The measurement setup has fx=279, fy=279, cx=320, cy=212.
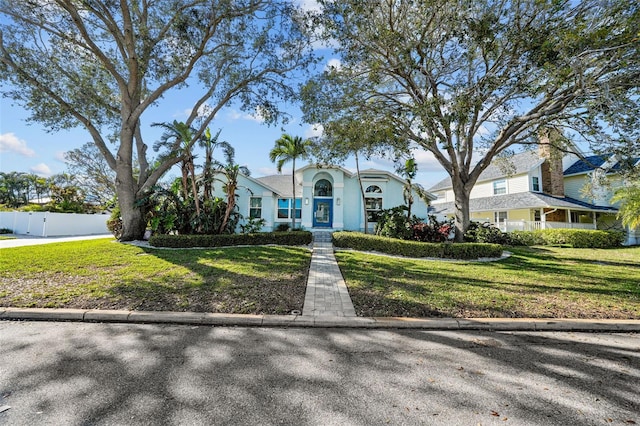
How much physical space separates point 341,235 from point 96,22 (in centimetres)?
1526

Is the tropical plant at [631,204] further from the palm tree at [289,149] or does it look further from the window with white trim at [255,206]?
the window with white trim at [255,206]

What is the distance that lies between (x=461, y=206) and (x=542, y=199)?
1139cm

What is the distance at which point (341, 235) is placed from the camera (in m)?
14.3

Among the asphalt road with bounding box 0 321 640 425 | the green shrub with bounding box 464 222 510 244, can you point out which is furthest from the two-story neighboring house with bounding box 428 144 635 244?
the asphalt road with bounding box 0 321 640 425

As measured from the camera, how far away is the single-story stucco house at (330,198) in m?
20.0

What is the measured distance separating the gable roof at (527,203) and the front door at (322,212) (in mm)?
11663

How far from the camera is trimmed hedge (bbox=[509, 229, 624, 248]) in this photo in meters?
17.8

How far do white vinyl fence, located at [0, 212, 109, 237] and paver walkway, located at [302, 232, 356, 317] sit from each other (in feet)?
63.4

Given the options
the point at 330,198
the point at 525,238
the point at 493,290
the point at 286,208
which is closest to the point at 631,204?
the point at 525,238

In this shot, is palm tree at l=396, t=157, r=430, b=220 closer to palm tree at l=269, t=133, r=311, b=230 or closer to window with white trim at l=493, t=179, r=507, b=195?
palm tree at l=269, t=133, r=311, b=230

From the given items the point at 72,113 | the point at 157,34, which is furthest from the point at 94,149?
the point at 157,34

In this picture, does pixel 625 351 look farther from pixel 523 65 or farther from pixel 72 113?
pixel 72 113

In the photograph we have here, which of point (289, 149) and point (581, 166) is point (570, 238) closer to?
point (581, 166)

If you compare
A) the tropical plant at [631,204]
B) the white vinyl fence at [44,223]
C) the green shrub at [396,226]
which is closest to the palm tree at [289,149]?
the green shrub at [396,226]
